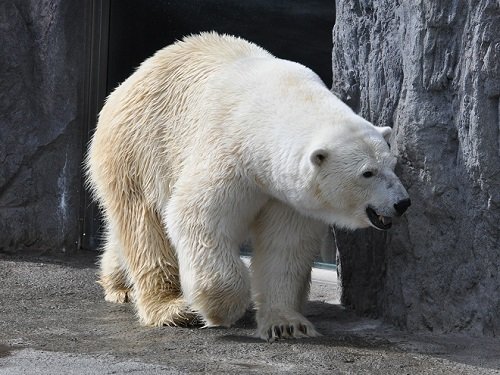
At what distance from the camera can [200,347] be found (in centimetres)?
471

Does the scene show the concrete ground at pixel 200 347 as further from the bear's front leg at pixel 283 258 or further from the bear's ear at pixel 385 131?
the bear's ear at pixel 385 131

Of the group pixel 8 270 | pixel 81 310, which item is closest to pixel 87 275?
pixel 8 270

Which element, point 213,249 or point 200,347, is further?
point 213,249

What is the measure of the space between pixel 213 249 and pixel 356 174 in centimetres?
79

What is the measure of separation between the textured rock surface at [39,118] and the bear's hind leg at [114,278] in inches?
50.4

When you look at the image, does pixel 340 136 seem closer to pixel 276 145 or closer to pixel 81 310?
pixel 276 145

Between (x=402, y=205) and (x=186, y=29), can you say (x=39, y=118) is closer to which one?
(x=186, y=29)

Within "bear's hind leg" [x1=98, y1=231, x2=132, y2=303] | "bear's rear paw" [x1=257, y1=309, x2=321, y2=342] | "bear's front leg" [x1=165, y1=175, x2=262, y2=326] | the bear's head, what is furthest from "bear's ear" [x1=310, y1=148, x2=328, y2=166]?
"bear's hind leg" [x1=98, y1=231, x2=132, y2=303]

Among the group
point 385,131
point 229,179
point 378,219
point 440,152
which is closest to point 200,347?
point 229,179

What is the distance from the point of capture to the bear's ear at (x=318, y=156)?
4.64 m

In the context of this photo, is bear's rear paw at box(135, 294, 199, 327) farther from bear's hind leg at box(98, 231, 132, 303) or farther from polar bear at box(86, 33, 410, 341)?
bear's hind leg at box(98, 231, 132, 303)

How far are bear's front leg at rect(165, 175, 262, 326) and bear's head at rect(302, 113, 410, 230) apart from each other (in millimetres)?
452

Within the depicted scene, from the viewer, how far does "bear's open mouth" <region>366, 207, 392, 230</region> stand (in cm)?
469

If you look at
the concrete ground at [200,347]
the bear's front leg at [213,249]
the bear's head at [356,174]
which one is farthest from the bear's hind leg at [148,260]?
the bear's head at [356,174]
